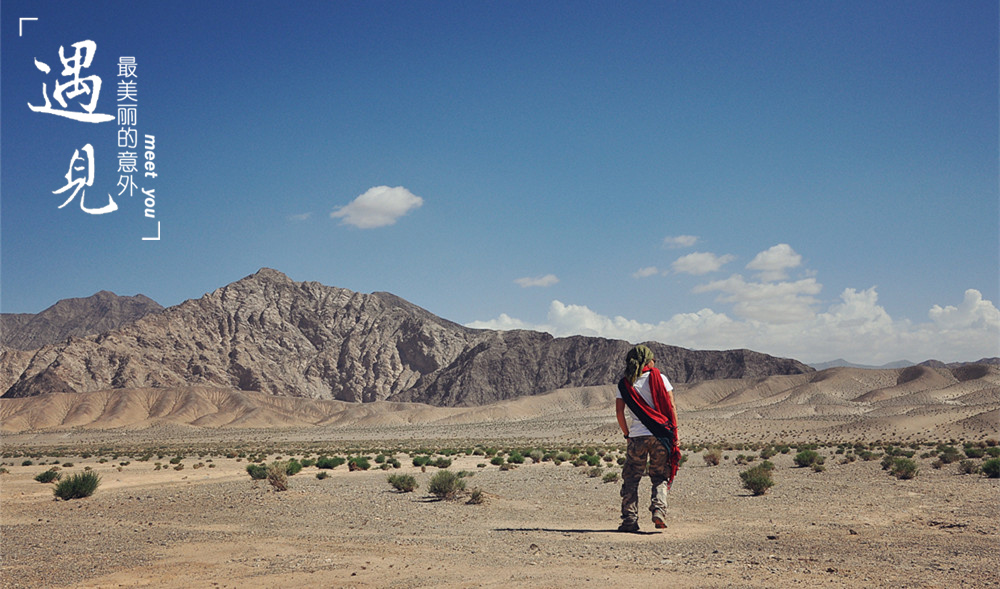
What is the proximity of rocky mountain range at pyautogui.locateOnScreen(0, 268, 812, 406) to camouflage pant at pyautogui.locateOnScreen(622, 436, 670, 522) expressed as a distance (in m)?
157

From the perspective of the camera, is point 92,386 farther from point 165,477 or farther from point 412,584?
point 412,584

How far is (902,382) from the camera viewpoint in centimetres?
11906

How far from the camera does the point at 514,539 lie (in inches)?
400

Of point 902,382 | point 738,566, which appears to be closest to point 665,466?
point 738,566

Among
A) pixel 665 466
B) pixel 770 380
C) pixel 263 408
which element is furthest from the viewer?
pixel 263 408

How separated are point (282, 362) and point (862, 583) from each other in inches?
7567

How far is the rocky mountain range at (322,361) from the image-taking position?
158 meters

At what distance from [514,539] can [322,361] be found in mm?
189857

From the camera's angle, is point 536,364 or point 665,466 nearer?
point 665,466

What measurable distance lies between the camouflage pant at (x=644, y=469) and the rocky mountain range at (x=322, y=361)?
15689cm

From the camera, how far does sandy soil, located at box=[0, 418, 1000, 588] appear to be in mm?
7508

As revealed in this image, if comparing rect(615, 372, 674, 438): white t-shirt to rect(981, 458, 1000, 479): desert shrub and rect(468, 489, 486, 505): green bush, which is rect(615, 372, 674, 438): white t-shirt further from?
rect(981, 458, 1000, 479): desert shrub

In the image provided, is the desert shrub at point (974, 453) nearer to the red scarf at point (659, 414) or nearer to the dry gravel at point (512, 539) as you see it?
the dry gravel at point (512, 539)

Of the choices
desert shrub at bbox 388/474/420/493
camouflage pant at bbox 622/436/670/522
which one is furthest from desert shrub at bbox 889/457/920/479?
desert shrub at bbox 388/474/420/493
